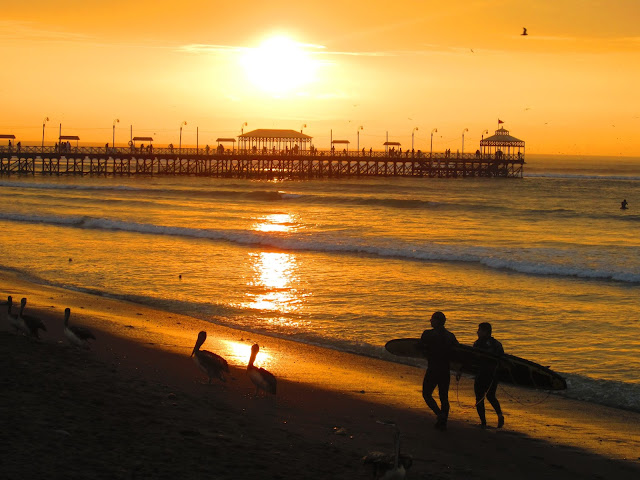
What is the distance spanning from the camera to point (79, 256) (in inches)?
866

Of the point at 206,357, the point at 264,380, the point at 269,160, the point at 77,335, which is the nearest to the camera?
the point at 264,380

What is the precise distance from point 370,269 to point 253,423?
1372 centimetres

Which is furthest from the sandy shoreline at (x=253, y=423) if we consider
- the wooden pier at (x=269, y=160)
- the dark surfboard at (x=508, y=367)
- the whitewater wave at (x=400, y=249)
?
the wooden pier at (x=269, y=160)

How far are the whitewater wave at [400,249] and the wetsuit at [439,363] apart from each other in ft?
44.3

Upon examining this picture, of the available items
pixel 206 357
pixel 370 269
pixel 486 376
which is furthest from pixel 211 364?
pixel 370 269

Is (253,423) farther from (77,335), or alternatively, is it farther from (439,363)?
(77,335)

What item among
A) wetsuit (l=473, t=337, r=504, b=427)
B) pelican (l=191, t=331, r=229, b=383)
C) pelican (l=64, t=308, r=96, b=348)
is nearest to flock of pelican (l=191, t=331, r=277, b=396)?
pelican (l=191, t=331, r=229, b=383)

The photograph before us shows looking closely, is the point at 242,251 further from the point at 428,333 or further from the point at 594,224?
the point at 594,224

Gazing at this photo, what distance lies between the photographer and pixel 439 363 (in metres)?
7.58

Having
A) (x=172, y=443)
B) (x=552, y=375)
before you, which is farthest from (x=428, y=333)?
(x=172, y=443)

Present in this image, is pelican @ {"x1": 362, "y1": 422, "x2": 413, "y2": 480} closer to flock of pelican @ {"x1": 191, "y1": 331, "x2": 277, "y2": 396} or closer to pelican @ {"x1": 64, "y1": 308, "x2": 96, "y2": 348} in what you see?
flock of pelican @ {"x1": 191, "y1": 331, "x2": 277, "y2": 396}

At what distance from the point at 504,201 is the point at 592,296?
37250 millimetres

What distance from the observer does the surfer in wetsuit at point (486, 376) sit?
770 centimetres

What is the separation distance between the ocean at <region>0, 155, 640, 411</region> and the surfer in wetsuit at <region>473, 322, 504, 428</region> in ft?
6.91
